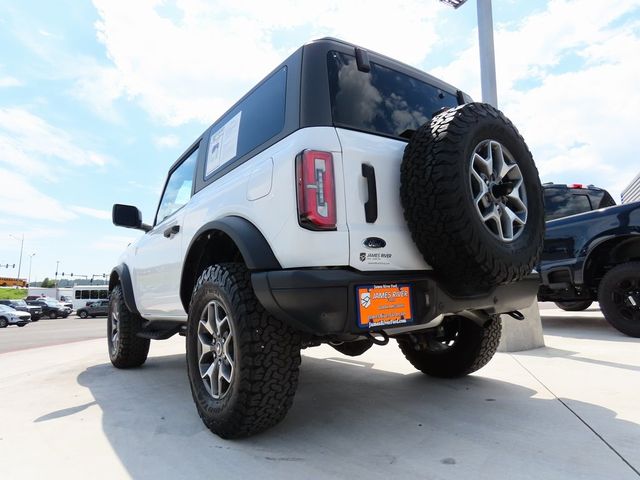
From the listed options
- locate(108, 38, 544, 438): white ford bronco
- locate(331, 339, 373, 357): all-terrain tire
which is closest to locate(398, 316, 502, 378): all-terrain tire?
locate(331, 339, 373, 357): all-terrain tire

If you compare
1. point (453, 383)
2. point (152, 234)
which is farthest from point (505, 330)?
point (152, 234)

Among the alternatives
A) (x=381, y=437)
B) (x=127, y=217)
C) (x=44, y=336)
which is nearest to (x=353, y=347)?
(x=381, y=437)

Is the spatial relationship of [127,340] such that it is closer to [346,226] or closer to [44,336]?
[346,226]

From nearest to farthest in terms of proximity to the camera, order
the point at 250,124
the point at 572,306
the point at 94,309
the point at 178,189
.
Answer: the point at 250,124, the point at 178,189, the point at 572,306, the point at 94,309

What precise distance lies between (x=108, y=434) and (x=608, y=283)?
A: 534 cm

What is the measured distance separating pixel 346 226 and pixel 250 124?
1108 millimetres

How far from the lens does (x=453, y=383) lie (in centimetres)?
319

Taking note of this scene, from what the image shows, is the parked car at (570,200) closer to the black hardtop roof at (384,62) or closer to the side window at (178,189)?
the black hardtop roof at (384,62)

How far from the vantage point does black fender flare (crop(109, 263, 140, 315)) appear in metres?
4.13

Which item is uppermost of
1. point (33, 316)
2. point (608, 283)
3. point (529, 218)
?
point (529, 218)

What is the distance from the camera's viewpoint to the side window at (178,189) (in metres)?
3.58

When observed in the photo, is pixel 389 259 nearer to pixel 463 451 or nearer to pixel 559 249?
pixel 463 451

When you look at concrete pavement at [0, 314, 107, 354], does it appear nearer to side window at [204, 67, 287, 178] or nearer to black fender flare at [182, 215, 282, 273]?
side window at [204, 67, 287, 178]

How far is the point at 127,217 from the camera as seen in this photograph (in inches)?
164
